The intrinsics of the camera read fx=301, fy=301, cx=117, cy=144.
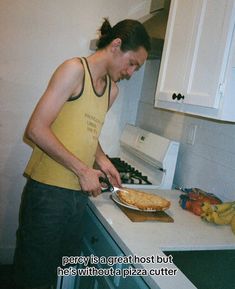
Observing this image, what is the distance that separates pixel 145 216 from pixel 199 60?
2.16 ft

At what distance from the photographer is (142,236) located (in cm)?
102

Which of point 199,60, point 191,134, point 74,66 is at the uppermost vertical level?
point 199,60

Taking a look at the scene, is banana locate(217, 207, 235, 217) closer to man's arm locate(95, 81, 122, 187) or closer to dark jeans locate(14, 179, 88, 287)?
man's arm locate(95, 81, 122, 187)

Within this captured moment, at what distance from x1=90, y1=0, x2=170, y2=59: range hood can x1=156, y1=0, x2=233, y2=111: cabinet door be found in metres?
0.15

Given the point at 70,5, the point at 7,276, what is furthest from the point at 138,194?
the point at 70,5

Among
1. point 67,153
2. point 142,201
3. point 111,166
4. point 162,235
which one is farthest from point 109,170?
point 162,235

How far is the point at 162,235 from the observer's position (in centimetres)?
106

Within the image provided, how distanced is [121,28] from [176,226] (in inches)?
32.0

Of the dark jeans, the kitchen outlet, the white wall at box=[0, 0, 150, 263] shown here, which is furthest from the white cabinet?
the white wall at box=[0, 0, 150, 263]

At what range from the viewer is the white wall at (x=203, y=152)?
1386 mm

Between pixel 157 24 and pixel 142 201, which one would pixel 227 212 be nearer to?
pixel 142 201

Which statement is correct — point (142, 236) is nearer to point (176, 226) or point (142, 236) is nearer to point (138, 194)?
point (176, 226)

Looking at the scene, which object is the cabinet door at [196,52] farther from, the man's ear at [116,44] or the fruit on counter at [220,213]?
the fruit on counter at [220,213]

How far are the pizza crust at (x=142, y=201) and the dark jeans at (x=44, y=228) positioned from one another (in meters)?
0.17
